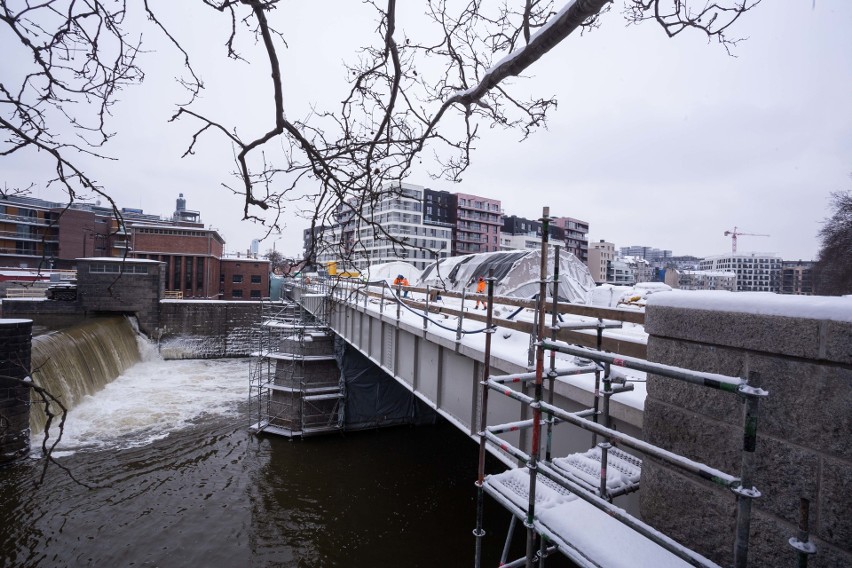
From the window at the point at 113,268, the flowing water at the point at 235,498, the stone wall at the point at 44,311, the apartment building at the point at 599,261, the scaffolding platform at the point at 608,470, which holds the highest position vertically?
the apartment building at the point at 599,261

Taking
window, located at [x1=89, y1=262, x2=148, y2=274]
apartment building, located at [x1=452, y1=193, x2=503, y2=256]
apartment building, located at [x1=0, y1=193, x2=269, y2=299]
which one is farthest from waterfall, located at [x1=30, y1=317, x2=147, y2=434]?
apartment building, located at [x1=452, y1=193, x2=503, y2=256]

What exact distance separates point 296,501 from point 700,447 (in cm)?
1441

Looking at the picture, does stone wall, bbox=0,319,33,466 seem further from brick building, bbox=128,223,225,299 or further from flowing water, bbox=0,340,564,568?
brick building, bbox=128,223,225,299

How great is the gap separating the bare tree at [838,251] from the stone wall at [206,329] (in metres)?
43.7

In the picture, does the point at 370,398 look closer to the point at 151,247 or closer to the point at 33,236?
the point at 151,247

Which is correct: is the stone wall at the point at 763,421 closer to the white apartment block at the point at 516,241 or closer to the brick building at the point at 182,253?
the brick building at the point at 182,253

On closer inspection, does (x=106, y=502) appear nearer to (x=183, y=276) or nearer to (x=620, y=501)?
(x=620, y=501)

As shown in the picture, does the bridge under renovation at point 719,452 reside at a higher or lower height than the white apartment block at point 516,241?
lower

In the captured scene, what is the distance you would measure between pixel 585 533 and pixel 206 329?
38139 millimetres

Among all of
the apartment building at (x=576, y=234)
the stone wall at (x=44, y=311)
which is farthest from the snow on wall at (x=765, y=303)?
the apartment building at (x=576, y=234)

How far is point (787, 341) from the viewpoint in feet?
7.06

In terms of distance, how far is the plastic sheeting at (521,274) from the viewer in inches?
797

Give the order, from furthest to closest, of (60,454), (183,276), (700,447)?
(183,276) → (60,454) → (700,447)

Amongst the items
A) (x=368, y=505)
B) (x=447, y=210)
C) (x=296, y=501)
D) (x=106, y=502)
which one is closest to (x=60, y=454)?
(x=106, y=502)
